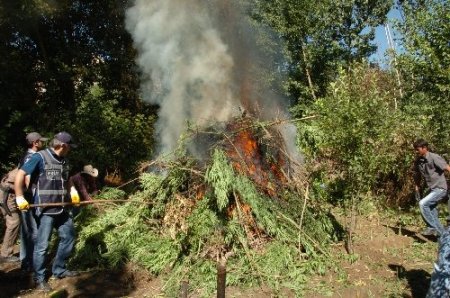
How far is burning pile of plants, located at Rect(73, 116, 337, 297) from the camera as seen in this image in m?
5.56

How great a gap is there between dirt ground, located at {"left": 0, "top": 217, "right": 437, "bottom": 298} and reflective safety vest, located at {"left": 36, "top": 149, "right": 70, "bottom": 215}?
41.7 inches

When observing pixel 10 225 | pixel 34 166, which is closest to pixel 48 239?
pixel 34 166

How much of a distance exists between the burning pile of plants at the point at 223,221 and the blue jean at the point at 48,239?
0.69 metres

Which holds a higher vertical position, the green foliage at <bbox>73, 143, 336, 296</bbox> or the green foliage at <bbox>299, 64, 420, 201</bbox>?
the green foliage at <bbox>299, 64, 420, 201</bbox>

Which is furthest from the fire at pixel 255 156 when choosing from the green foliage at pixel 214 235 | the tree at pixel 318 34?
the tree at pixel 318 34

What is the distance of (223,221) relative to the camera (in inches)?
233

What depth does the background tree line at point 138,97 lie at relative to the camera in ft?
19.9

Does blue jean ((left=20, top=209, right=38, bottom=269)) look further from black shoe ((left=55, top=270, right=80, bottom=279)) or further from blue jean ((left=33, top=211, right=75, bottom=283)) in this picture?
black shoe ((left=55, top=270, right=80, bottom=279))

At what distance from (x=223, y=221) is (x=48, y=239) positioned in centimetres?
225

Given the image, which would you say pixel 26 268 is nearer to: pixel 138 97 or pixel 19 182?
pixel 19 182

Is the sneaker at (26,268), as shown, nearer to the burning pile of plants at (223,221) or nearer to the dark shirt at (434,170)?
the burning pile of plants at (223,221)

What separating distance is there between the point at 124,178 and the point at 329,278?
743 centimetres

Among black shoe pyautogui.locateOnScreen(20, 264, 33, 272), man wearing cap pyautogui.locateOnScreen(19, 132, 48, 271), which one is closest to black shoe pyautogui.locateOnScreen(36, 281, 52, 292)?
man wearing cap pyautogui.locateOnScreen(19, 132, 48, 271)

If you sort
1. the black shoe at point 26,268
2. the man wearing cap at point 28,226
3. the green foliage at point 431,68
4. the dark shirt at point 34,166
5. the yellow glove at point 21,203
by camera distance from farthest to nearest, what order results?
1. the green foliage at point 431,68
2. the black shoe at point 26,268
3. the man wearing cap at point 28,226
4. the dark shirt at point 34,166
5. the yellow glove at point 21,203
